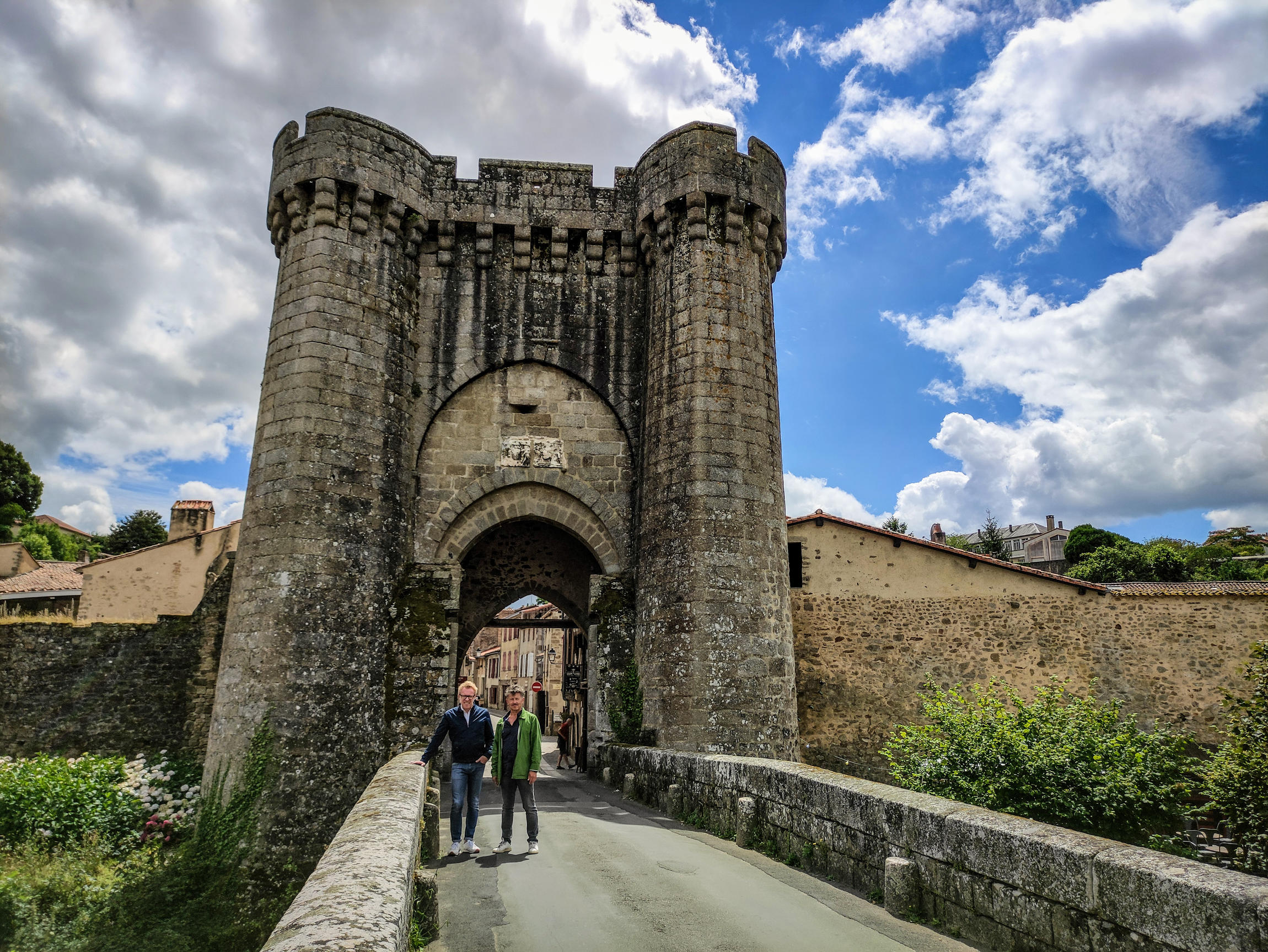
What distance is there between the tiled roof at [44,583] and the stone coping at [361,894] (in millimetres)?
22678

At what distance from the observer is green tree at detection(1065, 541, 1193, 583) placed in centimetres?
3238

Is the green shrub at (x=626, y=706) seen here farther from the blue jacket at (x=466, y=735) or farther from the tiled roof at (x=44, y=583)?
the tiled roof at (x=44, y=583)

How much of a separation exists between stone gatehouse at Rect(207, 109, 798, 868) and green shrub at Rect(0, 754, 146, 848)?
128 inches

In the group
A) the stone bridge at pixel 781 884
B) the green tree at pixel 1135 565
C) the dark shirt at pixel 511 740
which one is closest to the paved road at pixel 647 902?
the stone bridge at pixel 781 884

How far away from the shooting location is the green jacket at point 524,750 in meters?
6.66

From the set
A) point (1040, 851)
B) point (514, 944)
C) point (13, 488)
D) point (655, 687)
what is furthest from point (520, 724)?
point (13, 488)

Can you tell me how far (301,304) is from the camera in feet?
39.5

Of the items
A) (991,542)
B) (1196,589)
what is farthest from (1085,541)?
(1196,589)

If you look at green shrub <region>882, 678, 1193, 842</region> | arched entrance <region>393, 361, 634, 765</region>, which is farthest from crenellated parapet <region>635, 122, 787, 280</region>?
green shrub <region>882, 678, 1193, 842</region>

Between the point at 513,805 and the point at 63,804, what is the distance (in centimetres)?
966

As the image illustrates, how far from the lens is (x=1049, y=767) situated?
8.02 metres

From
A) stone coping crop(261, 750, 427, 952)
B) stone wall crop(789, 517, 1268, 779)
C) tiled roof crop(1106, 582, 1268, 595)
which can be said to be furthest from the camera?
tiled roof crop(1106, 582, 1268, 595)

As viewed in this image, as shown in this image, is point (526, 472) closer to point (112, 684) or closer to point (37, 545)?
point (112, 684)

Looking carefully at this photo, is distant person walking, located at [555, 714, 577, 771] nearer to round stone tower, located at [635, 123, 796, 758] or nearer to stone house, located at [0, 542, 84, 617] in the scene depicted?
round stone tower, located at [635, 123, 796, 758]
